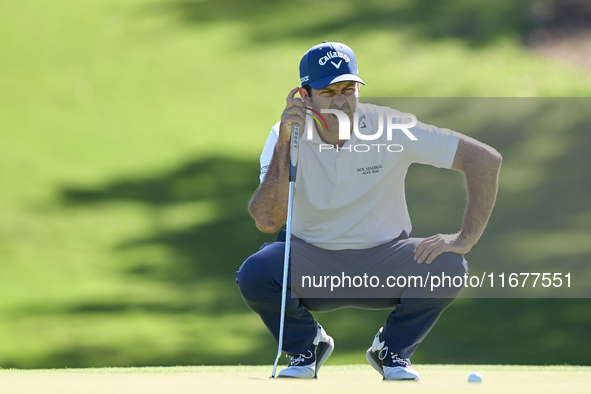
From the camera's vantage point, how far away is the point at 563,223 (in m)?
6.46

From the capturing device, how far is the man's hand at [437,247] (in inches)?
122

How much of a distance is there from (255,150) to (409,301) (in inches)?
184

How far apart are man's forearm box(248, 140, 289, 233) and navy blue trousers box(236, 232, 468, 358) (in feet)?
0.37

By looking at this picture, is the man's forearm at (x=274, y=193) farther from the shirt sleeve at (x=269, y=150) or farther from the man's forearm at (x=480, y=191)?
the man's forearm at (x=480, y=191)

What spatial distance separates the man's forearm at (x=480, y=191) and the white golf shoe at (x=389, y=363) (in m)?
0.46

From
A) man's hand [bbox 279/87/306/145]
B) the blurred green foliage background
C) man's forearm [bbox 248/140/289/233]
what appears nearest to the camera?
man's hand [bbox 279/87/306/145]

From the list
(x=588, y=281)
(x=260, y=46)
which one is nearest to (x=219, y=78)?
(x=260, y=46)

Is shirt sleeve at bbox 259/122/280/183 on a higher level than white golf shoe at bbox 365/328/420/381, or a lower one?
higher

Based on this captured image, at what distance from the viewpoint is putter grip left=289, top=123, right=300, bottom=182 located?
10.1 ft

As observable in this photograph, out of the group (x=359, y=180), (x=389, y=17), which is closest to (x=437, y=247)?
(x=359, y=180)

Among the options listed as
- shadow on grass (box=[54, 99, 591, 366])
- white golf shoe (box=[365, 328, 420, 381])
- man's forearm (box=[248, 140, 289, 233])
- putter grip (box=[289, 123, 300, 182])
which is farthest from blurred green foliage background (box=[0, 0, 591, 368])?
putter grip (box=[289, 123, 300, 182])

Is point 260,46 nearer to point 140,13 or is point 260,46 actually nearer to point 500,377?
point 140,13

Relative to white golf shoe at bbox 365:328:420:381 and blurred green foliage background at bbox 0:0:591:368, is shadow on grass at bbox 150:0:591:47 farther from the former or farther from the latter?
white golf shoe at bbox 365:328:420:381

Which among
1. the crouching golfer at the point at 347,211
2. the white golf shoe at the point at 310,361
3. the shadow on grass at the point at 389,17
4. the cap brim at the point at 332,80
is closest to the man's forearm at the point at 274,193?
the crouching golfer at the point at 347,211
